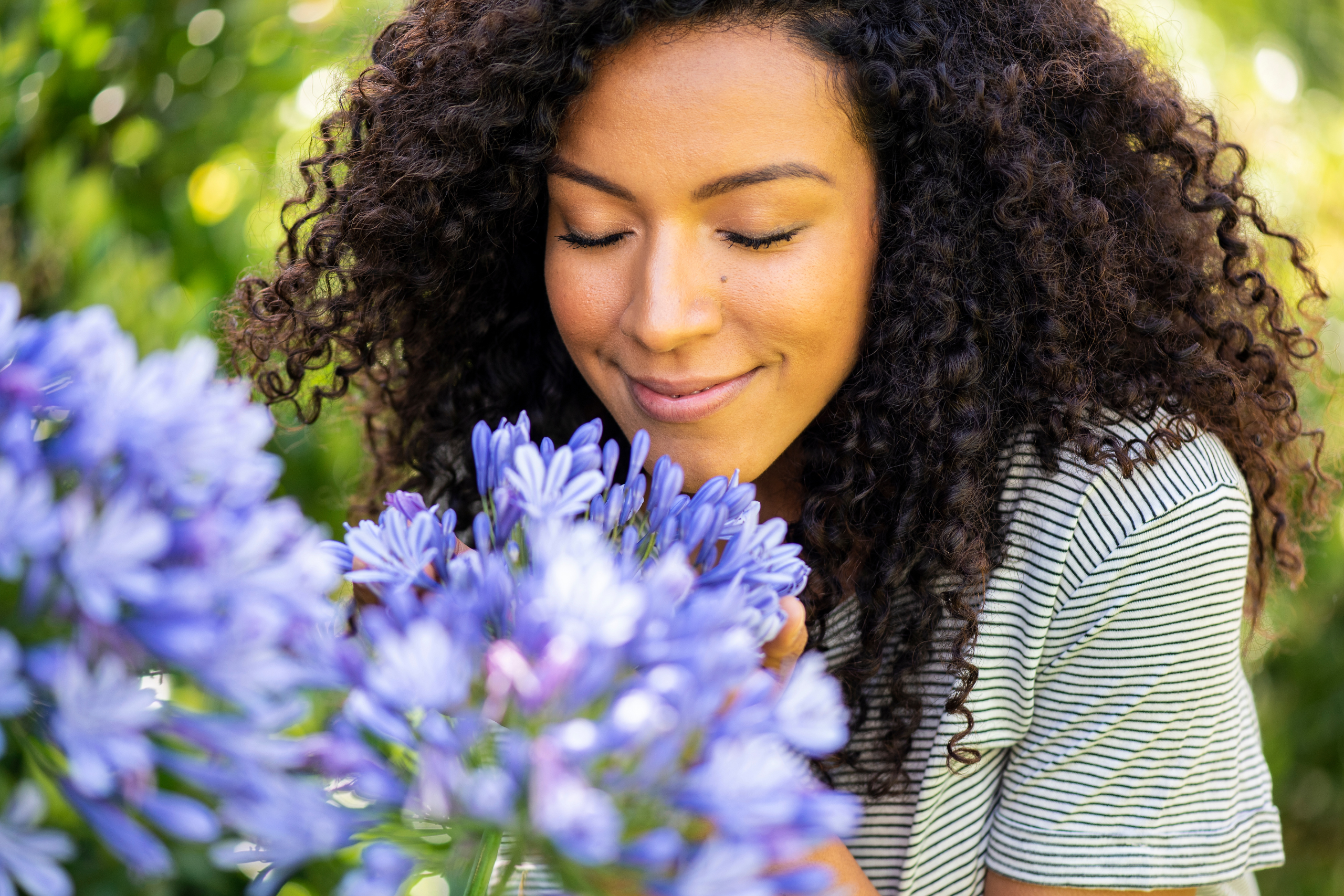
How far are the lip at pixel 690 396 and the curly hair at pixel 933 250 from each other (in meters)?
0.23

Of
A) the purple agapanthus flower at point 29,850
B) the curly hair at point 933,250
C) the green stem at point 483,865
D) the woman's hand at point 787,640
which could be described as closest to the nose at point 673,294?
the curly hair at point 933,250

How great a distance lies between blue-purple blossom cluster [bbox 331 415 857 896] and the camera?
1.82 feet

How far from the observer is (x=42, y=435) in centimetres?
61

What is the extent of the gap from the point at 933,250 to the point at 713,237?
323mm

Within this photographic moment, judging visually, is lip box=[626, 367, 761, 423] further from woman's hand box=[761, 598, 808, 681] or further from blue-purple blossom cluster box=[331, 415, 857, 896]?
blue-purple blossom cluster box=[331, 415, 857, 896]

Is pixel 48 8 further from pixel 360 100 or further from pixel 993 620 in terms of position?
pixel 993 620

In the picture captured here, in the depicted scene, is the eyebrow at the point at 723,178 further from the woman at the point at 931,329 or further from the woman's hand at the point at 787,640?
the woman's hand at the point at 787,640

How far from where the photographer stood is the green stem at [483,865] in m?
0.62

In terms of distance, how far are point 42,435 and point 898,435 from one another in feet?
3.56

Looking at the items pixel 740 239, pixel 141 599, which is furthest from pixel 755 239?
pixel 141 599

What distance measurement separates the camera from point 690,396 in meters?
1.34

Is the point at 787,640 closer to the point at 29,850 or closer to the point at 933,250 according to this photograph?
the point at 29,850

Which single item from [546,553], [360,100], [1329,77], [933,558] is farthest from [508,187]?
[1329,77]

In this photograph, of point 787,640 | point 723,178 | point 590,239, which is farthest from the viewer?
point 590,239
